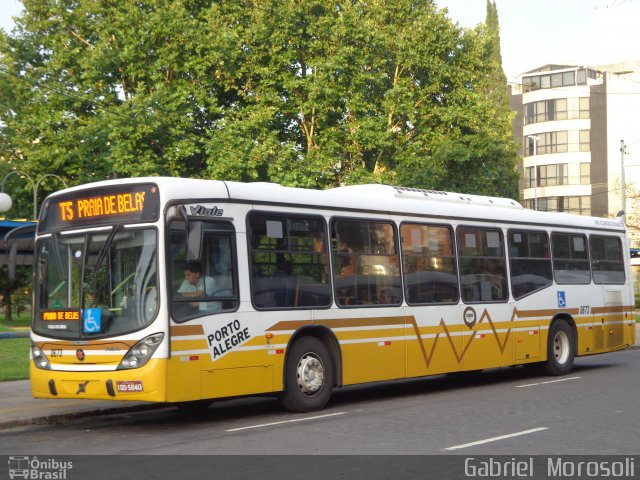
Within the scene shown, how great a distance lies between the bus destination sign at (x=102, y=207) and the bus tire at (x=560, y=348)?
30.9 ft

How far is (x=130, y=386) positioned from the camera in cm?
1117

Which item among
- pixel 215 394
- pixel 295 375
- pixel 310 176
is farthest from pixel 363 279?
pixel 310 176

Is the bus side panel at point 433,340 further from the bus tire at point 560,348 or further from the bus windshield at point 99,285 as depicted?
the bus windshield at point 99,285

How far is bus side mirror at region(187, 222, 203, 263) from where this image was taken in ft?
37.1

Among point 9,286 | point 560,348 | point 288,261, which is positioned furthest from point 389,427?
point 9,286

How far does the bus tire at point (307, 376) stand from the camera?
12.8 m

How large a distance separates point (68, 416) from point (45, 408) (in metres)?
0.76

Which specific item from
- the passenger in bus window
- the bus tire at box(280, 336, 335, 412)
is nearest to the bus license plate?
the bus tire at box(280, 336, 335, 412)

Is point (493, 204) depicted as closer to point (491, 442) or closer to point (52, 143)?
point (491, 442)

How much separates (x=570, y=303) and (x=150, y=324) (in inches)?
404

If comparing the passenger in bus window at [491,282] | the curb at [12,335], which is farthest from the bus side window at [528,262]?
the curb at [12,335]

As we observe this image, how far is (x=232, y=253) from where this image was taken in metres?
12.2

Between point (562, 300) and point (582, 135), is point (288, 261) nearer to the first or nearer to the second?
point (562, 300)
